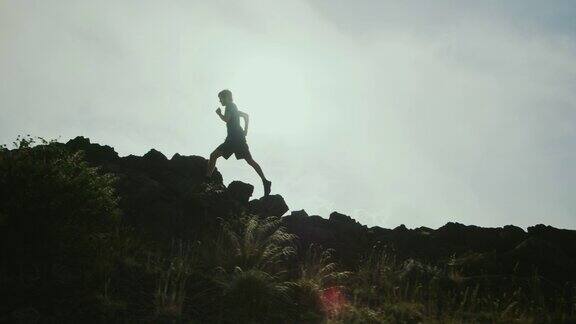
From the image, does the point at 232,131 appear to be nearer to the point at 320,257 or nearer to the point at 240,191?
the point at 240,191

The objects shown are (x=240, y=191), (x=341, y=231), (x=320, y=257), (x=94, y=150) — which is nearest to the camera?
(x=320, y=257)

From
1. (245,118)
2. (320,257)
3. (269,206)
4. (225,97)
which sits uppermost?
(225,97)

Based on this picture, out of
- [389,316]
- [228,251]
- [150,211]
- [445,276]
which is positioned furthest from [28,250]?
[445,276]

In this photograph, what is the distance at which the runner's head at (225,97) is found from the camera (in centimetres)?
1266

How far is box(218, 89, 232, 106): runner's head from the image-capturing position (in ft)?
41.5

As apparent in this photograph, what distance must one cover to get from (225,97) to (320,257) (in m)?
4.56

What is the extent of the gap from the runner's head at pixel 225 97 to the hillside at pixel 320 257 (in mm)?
2223

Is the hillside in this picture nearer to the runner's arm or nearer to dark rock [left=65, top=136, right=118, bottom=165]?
dark rock [left=65, top=136, right=118, bottom=165]

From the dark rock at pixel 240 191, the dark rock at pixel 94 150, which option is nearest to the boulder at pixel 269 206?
the dark rock at pixel 240 191

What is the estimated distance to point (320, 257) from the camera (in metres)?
11.0

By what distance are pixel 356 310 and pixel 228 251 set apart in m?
2.68

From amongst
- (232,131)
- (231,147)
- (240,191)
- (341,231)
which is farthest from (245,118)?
(341,231)

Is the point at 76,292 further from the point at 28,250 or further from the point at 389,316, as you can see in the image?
the point at 389,316

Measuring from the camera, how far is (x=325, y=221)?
1323 cm
